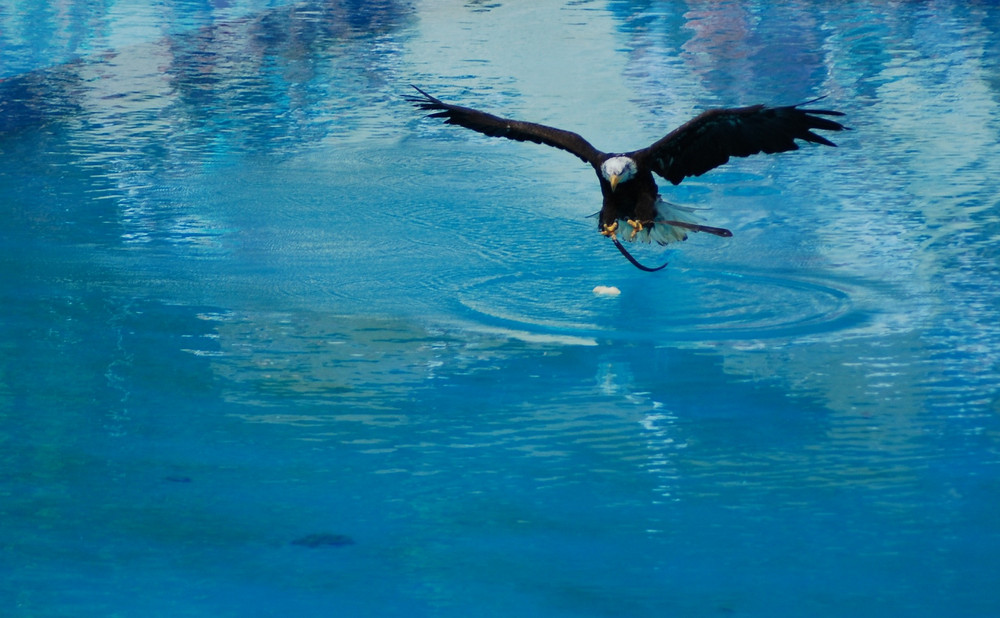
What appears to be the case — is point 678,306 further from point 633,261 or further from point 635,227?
point 635,227

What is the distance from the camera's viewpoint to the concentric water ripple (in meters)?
5.99

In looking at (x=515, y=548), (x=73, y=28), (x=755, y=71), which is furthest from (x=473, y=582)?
(x=73, y=28)

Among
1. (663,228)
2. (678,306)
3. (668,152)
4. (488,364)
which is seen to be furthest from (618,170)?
(488,364)

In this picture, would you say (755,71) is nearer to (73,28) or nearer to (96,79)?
(96,79)

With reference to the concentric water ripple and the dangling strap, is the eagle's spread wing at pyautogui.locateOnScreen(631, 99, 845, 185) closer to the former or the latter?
the dangling strap

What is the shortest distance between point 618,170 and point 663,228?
1.54ft

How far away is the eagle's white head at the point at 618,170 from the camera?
20.4 ft

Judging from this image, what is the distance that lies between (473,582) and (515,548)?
248 millimetres

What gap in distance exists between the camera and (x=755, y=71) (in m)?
11.9

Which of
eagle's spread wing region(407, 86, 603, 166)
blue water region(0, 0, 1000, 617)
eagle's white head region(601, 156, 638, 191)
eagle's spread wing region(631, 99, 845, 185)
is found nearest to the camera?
blue water region(0, 0, 1000, 617)

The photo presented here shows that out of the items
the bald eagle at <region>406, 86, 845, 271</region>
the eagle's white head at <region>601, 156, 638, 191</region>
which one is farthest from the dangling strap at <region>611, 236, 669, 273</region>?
the eagle's white head at <region>601, 156, 638, 191</region>

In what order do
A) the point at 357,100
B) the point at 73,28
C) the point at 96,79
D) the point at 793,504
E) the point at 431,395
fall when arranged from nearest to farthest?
1. the point at 793,504
2. the point at 431,395
3. the point at 357,100
4. the point at 96,79
5. the point at 73,28

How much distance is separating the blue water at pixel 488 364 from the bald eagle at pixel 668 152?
370mm

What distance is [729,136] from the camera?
242 inches
